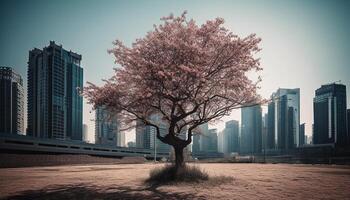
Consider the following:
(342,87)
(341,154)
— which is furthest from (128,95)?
(342,87)

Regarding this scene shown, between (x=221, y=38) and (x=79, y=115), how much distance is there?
559ft

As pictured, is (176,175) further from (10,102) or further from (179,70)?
(10,102)

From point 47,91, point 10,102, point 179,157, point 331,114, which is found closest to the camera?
point 179,157

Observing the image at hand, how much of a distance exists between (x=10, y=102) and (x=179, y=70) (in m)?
157

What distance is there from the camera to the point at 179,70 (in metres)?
15.0

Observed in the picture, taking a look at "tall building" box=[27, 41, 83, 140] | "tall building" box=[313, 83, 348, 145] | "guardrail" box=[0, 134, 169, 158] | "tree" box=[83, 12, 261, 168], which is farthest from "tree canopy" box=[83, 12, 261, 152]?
"tall building" box=[313, 83, 348, 145]

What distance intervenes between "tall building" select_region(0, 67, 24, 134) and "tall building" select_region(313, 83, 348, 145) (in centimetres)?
18901

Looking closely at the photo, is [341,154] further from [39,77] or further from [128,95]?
[39,77]

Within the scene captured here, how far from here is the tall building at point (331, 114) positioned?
159m

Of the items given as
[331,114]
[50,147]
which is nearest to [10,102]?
[50,147]

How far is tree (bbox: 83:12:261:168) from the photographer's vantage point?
50.8 ft

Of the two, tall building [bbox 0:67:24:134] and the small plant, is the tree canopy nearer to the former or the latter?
the small plant

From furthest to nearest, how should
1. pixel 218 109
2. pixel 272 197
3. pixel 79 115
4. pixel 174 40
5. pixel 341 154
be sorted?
pixel 79 115, pixel 341 154, pixel 218 109, pixel 174 40, pixel 272 197

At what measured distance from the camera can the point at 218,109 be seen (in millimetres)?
19969
